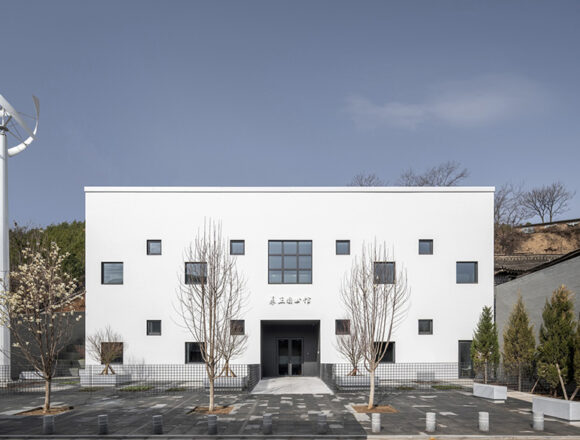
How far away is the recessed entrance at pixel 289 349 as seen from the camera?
98.2 feet

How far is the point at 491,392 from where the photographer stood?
20.0m

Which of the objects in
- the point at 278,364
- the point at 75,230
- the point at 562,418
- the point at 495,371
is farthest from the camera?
the point at 75,230

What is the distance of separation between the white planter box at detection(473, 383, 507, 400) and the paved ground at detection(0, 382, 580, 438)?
39 cm

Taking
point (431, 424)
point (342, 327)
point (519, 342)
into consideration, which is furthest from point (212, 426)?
Answer: point (519, 342)

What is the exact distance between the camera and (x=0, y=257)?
27.4 m

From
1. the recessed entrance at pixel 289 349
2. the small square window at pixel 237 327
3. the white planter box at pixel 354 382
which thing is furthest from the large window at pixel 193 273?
the white planter box at pixel 354 382

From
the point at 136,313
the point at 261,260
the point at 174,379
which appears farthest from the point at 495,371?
the point at 136,313

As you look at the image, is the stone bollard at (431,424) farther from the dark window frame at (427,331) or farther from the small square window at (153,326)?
the small square window at (153,326)

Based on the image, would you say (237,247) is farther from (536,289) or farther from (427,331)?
(536,289)

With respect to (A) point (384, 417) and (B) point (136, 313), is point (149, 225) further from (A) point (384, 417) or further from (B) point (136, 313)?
(A) point (384, 417)

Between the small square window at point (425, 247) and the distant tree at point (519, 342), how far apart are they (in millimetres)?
5171

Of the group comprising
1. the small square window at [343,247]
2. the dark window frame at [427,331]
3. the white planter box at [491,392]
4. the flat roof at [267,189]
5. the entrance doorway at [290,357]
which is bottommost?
the entrance doorway at [290,357]

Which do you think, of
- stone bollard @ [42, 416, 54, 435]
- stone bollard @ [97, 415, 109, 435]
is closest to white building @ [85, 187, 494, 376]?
stone bollard @ [42, 416, 54, 435]

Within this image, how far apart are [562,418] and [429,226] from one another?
13.0m
